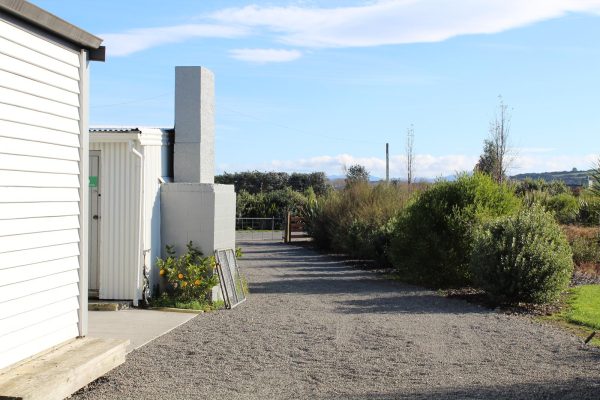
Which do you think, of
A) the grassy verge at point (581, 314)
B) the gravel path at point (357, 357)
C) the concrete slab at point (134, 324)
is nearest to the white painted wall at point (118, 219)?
the concrete slab at point (134, 324)

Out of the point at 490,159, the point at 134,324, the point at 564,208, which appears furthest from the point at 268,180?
the point at 134,324

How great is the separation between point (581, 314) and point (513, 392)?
19.2 feet

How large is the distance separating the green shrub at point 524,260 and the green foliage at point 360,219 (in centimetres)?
737

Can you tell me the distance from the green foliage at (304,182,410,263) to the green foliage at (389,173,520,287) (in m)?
3.96

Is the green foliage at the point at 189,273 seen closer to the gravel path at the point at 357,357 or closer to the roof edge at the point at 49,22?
the gravel path at the point at 357,357

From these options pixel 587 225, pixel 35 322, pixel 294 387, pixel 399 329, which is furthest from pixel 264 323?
pixel 587 225

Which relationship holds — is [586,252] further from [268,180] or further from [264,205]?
[268,180]

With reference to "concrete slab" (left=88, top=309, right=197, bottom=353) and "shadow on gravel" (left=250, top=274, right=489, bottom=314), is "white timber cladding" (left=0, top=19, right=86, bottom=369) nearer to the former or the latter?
"concrete slab" (left=88, top=309, right=197, bottom=353)

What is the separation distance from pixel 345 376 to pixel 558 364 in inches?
99.5

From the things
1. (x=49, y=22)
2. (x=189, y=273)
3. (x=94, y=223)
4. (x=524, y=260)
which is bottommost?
(x=189, y=273)

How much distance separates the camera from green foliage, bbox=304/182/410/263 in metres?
22.8

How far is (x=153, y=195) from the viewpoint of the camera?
41.9 feet

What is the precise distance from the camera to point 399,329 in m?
11.0

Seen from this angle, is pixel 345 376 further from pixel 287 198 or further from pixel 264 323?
pixel 287 198
